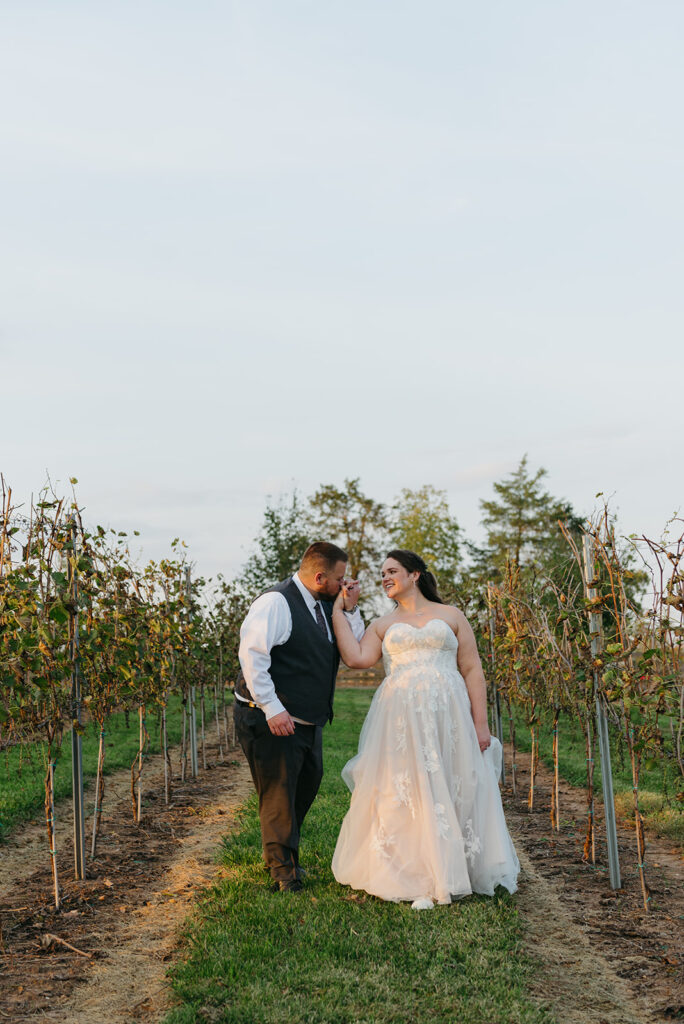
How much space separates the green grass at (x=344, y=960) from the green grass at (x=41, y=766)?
1956 mm

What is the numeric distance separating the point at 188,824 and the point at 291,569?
90.5ft

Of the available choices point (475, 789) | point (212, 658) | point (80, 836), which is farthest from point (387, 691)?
point (212, 658)

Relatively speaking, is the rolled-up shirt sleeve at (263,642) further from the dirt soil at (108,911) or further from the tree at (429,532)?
the tree at (429,532)

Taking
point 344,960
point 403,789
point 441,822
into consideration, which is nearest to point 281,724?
point 403,789

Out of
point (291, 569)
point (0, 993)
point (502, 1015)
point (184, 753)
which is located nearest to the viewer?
point (502, 1015)

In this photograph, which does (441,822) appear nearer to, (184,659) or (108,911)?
(108,911)

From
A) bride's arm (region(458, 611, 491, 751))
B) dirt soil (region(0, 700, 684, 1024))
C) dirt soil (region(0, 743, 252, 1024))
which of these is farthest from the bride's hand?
dirt soil (region(0, 743, 252, 1024))

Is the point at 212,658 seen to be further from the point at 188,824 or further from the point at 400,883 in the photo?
the point at 400,883

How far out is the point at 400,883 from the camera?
16.9 feet

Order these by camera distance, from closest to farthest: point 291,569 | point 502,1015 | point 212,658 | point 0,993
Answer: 1. point 502,1015
2. point 0,993
3. point 212,658
4. point 291,569

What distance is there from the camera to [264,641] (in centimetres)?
527

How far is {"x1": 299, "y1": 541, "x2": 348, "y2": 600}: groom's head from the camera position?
5555 millimetres

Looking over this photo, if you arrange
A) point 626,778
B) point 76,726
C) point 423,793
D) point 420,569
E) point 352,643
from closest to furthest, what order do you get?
point 423,793 → point 352,643 → point 420,569 → point 76,726 → point 626,778

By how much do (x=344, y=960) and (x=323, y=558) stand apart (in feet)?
7.30
